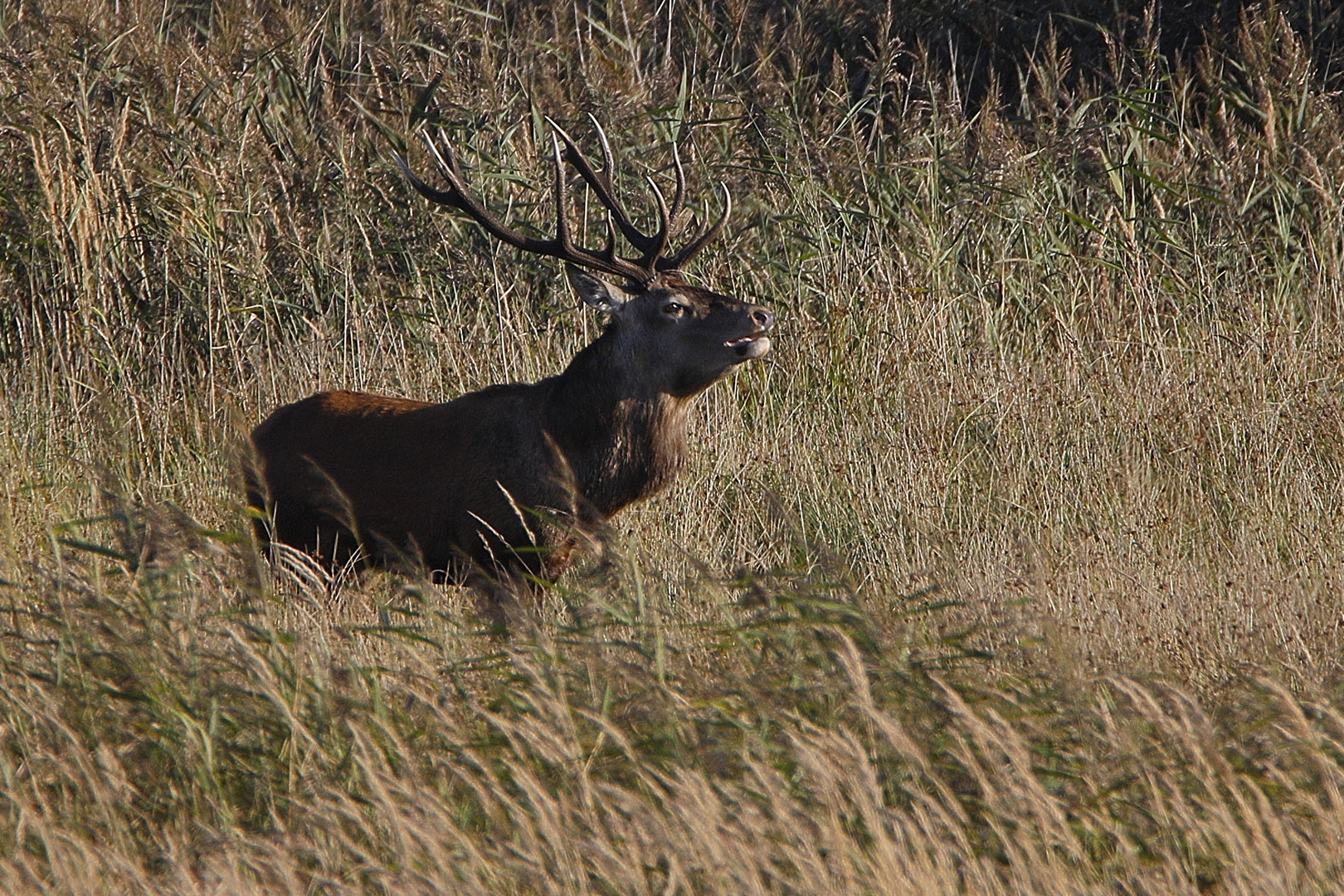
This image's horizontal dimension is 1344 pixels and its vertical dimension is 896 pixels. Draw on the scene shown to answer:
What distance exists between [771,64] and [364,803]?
20.2ft

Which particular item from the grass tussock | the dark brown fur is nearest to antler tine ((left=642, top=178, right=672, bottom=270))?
the dark brown fur

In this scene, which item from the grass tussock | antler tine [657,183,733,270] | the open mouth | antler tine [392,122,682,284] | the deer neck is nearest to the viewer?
the grass tussock

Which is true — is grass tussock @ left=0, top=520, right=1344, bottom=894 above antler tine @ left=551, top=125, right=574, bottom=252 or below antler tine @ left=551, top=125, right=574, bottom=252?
below

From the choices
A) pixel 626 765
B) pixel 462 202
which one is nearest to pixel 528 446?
pixel 462 202

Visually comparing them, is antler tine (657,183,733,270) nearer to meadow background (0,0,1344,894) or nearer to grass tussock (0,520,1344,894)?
meadow background (0,0,1344,894)

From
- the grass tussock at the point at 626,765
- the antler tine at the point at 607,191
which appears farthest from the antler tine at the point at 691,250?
the grass tussock at the point at 626,765

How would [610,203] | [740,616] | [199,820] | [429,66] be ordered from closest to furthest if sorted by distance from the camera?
[199,820]
[740,616]
[610,203]
[429,66]

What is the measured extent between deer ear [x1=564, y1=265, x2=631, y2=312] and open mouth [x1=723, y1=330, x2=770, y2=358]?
48cm

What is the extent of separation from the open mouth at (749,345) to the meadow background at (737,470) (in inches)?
28.2

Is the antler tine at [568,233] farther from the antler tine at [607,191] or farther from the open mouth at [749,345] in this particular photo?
the open mouth at [749,345]

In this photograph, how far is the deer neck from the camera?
18.9 ft

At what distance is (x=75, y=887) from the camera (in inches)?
120

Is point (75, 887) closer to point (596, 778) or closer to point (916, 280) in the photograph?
point (596, 778)

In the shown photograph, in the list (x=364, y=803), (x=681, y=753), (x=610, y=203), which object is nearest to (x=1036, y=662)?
(x=681, y=753)
